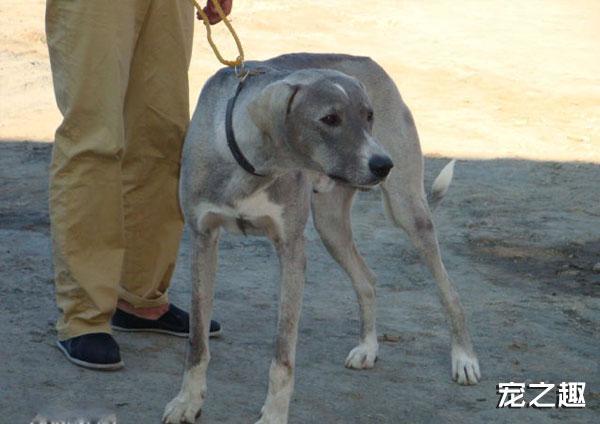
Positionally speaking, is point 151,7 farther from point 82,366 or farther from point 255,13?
point 255,13

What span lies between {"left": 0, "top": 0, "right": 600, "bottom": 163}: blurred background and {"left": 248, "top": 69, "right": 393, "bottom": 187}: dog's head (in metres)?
4.96

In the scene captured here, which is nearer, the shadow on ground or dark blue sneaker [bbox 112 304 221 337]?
the shadow on ground

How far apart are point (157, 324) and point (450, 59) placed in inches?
319

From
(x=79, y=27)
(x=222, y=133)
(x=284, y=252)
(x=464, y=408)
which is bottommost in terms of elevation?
(x=464, y=408)

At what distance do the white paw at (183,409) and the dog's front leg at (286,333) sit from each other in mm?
241

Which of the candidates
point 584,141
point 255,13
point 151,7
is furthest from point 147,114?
point 255,13

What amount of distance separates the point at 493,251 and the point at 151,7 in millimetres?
2803

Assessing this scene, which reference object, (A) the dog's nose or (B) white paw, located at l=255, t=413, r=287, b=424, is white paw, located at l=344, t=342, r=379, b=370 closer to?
(B) white paw, located at l=255, t=413, r=287, b=424

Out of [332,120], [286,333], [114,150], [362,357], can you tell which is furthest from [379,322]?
[332,120]

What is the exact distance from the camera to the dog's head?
154 inches

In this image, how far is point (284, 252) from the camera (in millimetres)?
4344

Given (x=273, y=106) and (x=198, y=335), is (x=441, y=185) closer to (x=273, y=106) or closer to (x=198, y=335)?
(x=198, y=335)

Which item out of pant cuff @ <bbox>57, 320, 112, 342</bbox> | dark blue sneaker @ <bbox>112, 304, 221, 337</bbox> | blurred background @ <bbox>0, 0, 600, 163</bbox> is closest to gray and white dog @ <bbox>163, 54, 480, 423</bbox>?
pant cuff @ <bbox>57, 320, 112, 342</bbox>

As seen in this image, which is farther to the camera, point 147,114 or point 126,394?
point 147,114
